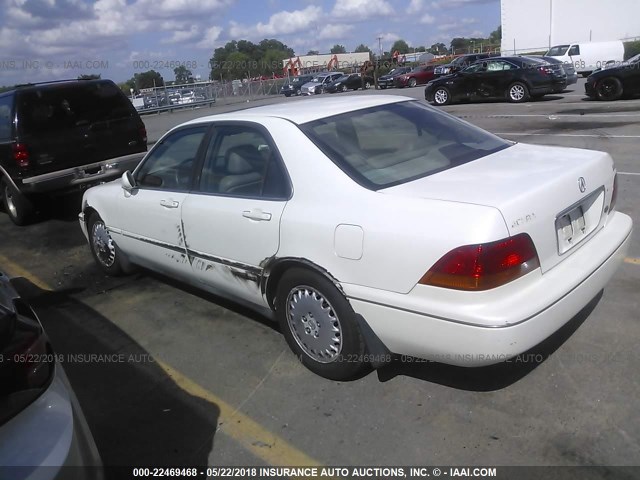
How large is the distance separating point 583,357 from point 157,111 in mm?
33647

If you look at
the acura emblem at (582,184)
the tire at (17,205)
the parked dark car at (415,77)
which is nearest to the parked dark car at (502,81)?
the parked dark car at (415,77)

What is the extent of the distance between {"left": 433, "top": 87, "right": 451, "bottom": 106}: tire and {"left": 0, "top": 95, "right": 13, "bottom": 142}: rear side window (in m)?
15.1

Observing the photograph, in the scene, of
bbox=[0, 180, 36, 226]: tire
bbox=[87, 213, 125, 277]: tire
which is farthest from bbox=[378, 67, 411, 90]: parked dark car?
bbox=[87, 213, 125, 277]: tire

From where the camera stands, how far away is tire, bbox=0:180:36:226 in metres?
8.20

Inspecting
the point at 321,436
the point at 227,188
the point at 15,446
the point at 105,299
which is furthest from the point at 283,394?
the point at 105,299

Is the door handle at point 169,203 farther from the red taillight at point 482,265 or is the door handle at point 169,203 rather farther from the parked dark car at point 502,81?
the parked dark car at point 502,81

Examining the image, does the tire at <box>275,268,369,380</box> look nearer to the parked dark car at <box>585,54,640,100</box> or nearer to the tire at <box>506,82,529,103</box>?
the parked dark car at <box>585,54,640,100</box>

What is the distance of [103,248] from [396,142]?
3247mm

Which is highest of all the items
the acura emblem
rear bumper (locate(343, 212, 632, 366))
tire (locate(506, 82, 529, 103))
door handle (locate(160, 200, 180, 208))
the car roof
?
the car roof

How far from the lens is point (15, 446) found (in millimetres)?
1872

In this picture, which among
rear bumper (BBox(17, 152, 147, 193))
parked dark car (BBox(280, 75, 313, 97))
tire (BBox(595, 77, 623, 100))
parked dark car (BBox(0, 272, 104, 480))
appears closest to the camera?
parked dark car (BBox(0, 272, 104, 480))

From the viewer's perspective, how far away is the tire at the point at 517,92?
1822 centimetres

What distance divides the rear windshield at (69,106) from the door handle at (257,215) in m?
5.59

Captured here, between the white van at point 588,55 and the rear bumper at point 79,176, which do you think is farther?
the white van at point 588,55
